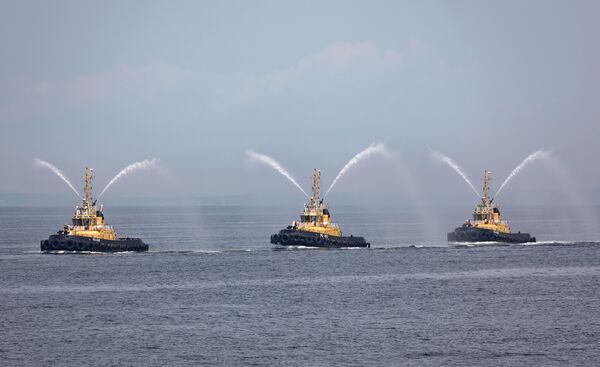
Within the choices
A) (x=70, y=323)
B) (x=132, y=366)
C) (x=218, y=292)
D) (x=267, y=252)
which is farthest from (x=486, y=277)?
(x=132, y=366)

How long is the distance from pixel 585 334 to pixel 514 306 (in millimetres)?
16627

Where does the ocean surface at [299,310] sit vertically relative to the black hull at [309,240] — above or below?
below

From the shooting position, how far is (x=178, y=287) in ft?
356

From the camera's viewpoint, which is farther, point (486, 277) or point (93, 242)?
point (93, 242)

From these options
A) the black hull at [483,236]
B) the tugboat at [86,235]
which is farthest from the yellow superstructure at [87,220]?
the black hull at [483,236]

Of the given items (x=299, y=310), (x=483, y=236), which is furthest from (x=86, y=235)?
(x=483, y=236)

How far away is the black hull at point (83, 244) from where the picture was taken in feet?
472

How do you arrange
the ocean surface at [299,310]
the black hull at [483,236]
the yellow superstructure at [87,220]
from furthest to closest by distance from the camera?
1. the black hull at [483,236]
2. the yellow superstructure at [87,220]
3. the ocean surface at [299,310]

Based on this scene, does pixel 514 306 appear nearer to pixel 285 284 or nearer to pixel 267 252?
pixel 285 284

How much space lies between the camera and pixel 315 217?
A: 525 feet

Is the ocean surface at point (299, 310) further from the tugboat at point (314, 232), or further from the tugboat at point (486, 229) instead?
the tugboat at point (486, 229)

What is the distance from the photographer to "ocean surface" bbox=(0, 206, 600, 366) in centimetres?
7138

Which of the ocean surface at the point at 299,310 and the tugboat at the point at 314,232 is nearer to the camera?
the ocean surface at the point at 299,310

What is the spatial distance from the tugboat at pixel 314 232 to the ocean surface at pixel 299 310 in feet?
30.4
